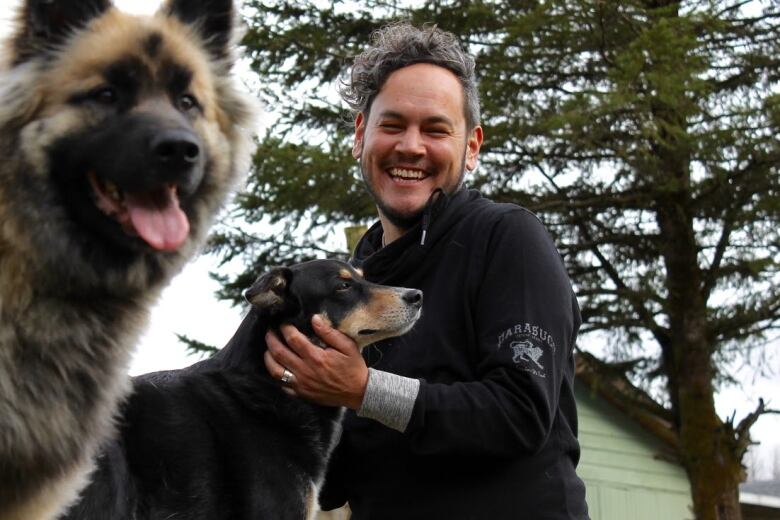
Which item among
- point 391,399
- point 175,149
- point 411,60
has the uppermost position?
point 411,60

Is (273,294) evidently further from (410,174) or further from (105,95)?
(105,95)

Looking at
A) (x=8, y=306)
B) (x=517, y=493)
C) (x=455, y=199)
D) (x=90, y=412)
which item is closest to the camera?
(x=8, y=306)

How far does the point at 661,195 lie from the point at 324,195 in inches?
156

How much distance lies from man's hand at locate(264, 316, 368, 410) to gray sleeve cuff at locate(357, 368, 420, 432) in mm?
33

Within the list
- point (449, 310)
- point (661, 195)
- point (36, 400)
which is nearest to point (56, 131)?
point (36, 400)

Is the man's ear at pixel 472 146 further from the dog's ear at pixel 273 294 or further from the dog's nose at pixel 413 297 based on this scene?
the dog's ear at pixel 273 294

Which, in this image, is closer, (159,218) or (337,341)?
(159,218)

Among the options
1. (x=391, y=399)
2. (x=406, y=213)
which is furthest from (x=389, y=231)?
(x=391, y=399)

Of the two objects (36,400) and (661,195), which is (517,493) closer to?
(36,400)

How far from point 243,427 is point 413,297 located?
2.87 feet

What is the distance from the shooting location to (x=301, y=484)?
4.00m

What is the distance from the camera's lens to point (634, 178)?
1194 cm

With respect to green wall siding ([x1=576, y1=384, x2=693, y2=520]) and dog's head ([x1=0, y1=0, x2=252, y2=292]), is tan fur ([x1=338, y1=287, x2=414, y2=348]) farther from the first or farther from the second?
green wall siding ([x1=576, y1=384, x2=693, y2=520])

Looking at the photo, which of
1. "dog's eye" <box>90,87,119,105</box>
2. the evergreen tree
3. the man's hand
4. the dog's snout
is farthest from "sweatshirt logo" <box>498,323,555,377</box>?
the evergreen tree
